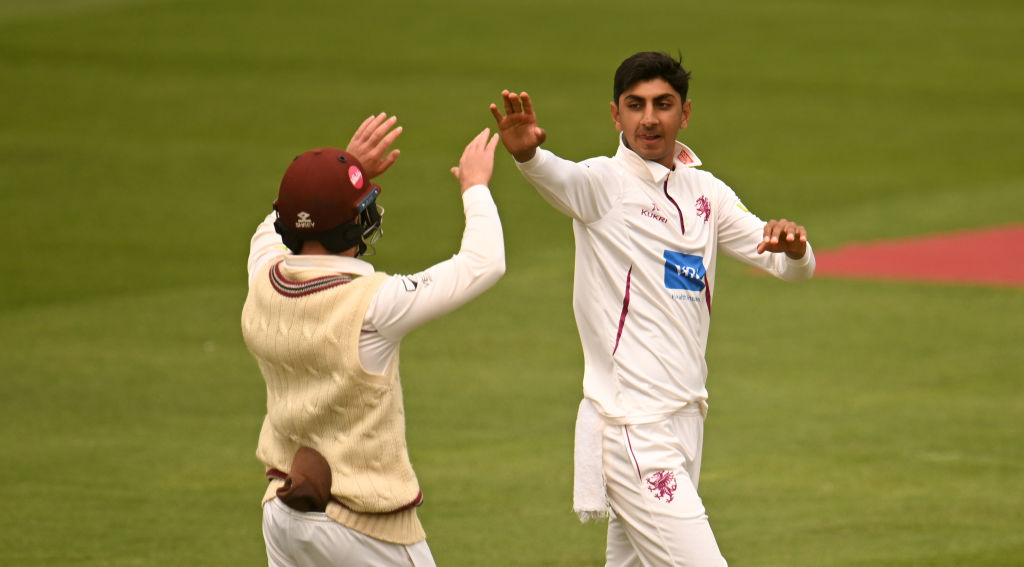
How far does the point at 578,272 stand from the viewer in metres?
5.46

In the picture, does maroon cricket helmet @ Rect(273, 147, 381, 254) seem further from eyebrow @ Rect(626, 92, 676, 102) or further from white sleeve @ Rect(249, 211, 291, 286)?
eyebrow @ Rect(626, 92, 676, 102)

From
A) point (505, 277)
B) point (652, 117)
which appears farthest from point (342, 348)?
point (505, 277)

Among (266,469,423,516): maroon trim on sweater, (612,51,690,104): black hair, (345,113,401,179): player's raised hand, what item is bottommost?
(266,469,423,516): maroon trim on sweater

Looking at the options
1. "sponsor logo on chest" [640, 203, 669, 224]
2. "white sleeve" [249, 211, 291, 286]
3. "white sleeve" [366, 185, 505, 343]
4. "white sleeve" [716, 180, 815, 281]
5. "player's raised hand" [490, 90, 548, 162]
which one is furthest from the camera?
"white sleeve" [716, 180, 815, 281]

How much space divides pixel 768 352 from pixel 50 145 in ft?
40.2

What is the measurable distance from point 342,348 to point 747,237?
1870mm

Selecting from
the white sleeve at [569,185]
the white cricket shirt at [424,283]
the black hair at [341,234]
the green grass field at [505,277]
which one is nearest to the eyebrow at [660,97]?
the white sleeve at [569,185]

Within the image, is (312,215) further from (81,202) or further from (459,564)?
(81,202)

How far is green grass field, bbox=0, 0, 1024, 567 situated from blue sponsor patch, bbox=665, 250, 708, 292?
289 centimetres

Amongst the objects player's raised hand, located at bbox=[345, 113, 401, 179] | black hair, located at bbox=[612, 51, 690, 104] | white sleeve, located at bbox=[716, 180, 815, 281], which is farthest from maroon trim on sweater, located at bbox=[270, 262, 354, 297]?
white sleeve, located at bbox=[716, 180, 815, 281]

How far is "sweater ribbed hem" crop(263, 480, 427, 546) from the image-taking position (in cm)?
447

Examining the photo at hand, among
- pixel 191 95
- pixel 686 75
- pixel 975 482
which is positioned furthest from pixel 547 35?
pixel 686 75

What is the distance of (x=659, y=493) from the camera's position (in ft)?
16.9

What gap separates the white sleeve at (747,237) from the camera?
18.3ft
